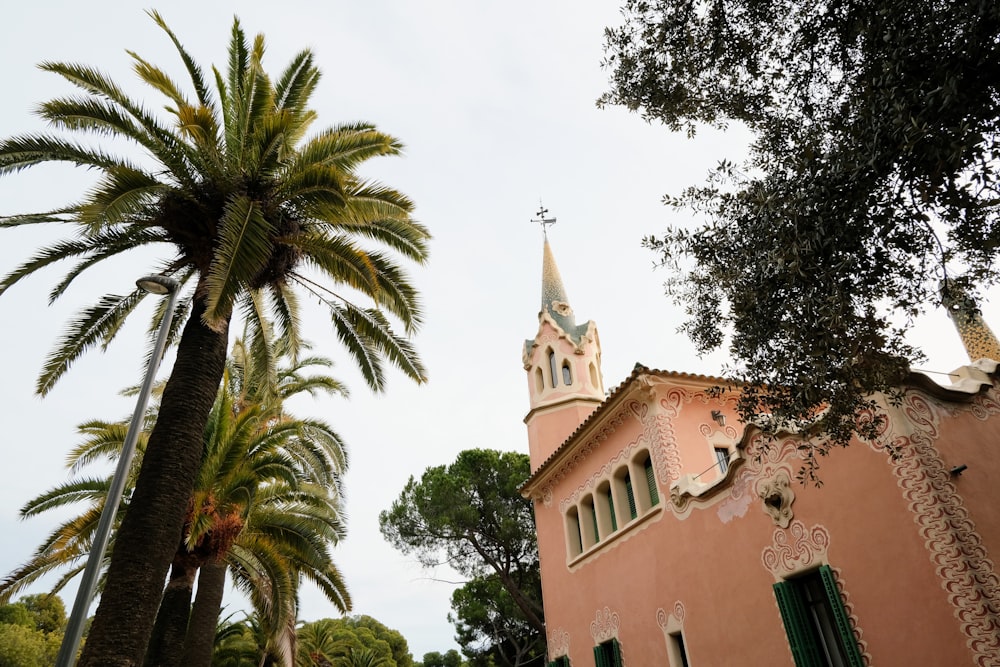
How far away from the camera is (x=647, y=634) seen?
1275 cm

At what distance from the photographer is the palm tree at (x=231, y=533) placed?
12266 mm

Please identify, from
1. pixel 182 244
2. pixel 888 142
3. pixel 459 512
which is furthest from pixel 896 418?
pixel 459 512

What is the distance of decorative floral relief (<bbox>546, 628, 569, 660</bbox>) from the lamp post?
1247 centimetres

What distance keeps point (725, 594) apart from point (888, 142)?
818 centimetres

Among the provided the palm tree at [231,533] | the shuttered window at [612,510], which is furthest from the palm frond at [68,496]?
the shuttered window at [612,510]

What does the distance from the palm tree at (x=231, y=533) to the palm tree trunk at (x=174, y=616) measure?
0.02 meters

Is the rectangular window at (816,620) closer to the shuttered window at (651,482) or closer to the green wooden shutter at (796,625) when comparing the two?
the green wooden shutter at (796,625)

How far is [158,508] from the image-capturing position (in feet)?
25.5

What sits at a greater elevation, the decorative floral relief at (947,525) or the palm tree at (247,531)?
the palm tree at (247,531)

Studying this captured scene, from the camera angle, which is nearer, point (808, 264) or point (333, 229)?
point (808, 264)

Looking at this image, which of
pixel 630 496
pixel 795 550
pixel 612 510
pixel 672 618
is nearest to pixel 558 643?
pixel 612 510

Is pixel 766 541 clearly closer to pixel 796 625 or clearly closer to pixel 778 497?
pixel 778 497

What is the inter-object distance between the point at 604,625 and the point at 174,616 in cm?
896

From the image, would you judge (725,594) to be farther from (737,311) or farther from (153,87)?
(153,87)
